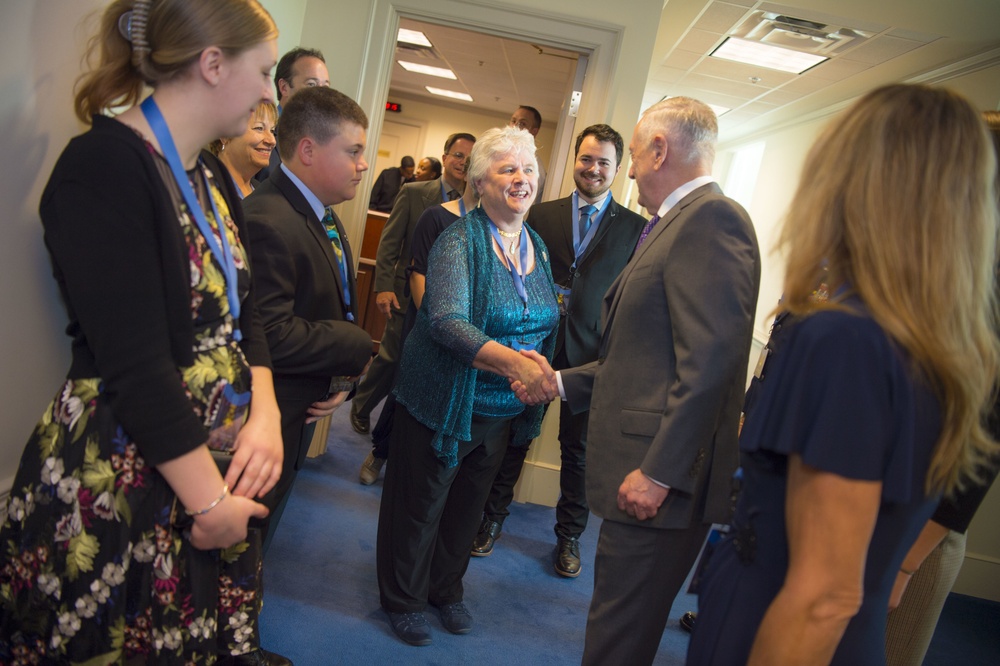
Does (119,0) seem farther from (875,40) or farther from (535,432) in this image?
(875,40)

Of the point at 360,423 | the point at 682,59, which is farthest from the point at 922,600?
Answer: the point at 682,59

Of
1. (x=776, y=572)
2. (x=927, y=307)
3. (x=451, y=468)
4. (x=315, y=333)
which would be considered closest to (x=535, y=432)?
(x=451, y=468)

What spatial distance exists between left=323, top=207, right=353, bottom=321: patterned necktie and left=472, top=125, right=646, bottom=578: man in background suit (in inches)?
52.7

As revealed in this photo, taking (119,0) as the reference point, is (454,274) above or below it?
below

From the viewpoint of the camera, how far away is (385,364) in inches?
154

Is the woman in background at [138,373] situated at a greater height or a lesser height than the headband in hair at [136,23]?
lesser

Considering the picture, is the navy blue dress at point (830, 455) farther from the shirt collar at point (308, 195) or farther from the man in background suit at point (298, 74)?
the man in background suit at point (298, 74)

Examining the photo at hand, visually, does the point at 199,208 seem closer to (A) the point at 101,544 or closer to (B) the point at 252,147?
(A) the point at 101,544

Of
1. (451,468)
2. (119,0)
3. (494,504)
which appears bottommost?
(494,504)

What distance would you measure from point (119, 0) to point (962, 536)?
A: 2.44 metres

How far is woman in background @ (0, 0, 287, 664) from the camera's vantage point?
104 cm

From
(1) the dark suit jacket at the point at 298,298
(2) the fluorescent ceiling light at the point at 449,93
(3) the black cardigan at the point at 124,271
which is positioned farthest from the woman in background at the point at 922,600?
(2) the fluorescent ceiling light at the point at 449,93

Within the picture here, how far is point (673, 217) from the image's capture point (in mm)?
1736

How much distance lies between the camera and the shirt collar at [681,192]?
1.81m
